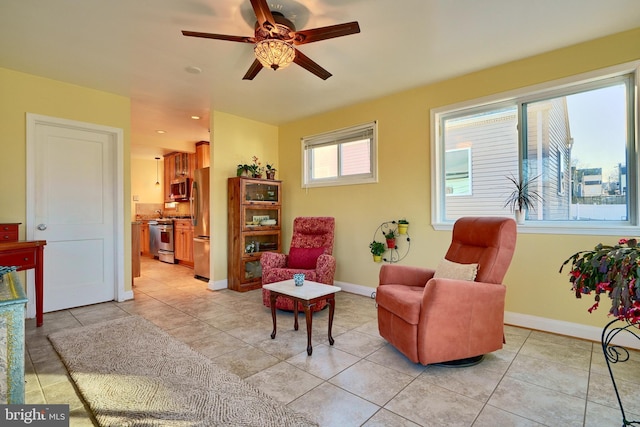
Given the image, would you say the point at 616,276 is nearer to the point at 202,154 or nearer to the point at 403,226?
the point at 403,226

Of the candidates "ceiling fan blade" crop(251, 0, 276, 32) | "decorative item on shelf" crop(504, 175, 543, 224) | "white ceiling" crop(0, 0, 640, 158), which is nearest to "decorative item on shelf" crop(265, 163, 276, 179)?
"white ceiling" crop(0, 0, 640, 158)

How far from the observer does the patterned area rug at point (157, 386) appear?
1.65 meters

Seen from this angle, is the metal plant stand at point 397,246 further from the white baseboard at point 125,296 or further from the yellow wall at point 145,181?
the yellow wall at point 145,181

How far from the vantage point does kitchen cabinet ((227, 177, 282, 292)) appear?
4445 mm

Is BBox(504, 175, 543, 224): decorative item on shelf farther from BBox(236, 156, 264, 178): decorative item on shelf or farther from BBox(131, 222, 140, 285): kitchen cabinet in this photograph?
BBox(131, 222, 140, 285): kitchen cabinet

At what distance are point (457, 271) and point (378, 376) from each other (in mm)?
1037

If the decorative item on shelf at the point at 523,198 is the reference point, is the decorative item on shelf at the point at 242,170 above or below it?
above

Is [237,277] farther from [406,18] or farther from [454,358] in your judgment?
[406,18]

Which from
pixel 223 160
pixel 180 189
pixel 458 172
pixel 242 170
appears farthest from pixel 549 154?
pixel 180 189

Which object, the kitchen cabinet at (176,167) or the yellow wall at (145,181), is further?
the yellow wall at (145,181)

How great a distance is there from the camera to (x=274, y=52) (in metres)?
2.23

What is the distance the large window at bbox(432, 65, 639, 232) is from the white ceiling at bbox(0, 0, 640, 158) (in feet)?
1.56

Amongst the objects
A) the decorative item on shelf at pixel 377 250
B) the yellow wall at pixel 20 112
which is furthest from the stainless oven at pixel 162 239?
the decorative item on shelf at pixel 377 250

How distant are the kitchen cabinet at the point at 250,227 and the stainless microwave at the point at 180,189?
2984 millimetres
